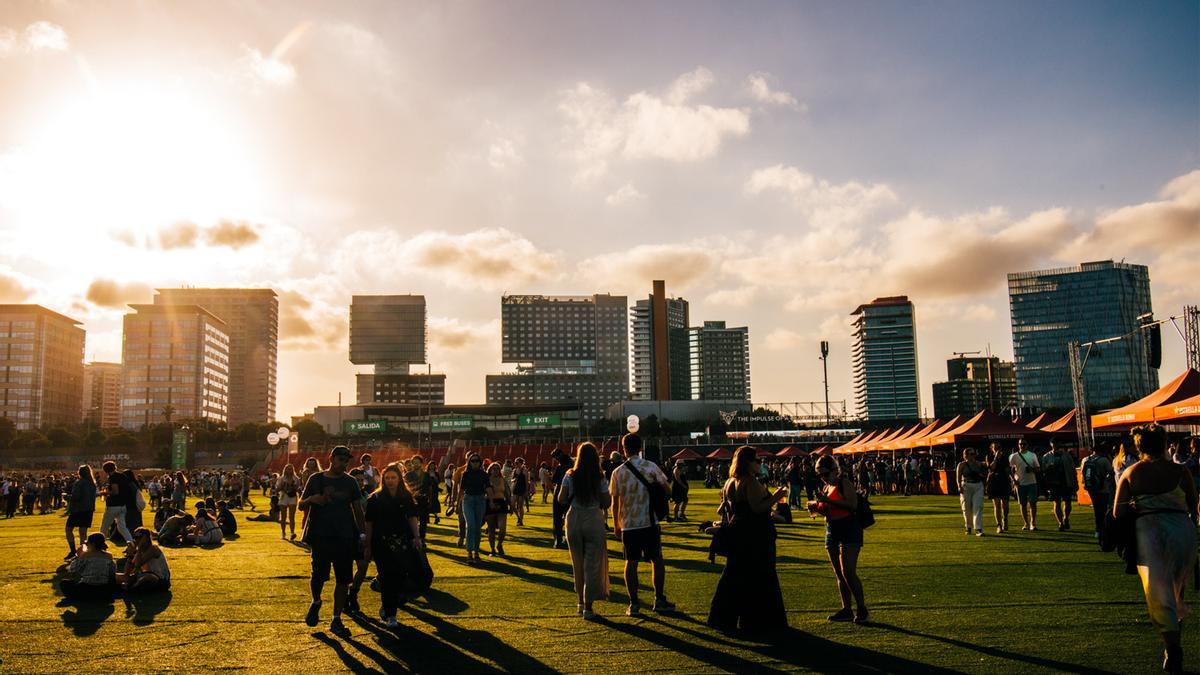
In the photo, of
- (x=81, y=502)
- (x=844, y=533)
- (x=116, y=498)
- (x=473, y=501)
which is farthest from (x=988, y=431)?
(x=81, y=502)

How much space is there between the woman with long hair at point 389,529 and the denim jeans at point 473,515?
5.07 metres

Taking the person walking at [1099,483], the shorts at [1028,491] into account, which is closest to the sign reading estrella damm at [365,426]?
the shorts at [1028,491]

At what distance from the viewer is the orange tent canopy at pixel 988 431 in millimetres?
32312

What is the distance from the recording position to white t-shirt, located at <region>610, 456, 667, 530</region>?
9.40m

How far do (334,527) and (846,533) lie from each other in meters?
5.13

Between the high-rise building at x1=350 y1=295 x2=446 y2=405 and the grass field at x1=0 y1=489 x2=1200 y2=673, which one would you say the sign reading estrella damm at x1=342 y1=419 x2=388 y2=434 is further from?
the grass field at x1=0 y1=489 x2=1200 y2=673

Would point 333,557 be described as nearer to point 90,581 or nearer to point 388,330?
point 90,581

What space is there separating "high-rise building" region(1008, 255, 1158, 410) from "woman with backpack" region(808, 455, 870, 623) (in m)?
201

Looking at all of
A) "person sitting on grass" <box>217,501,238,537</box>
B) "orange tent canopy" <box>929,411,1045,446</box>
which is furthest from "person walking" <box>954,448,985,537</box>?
"person sitting on grass" <box>217,501,238,537</box>

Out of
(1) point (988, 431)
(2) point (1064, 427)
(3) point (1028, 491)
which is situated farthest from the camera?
(2) point (1064, 427)

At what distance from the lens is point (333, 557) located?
28.1ft

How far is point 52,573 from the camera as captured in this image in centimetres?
1448

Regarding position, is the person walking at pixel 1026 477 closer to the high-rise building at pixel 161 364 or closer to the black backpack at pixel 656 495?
the black backpack at pixel 656 495

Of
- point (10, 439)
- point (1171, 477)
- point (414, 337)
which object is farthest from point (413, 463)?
point (414, 337)
